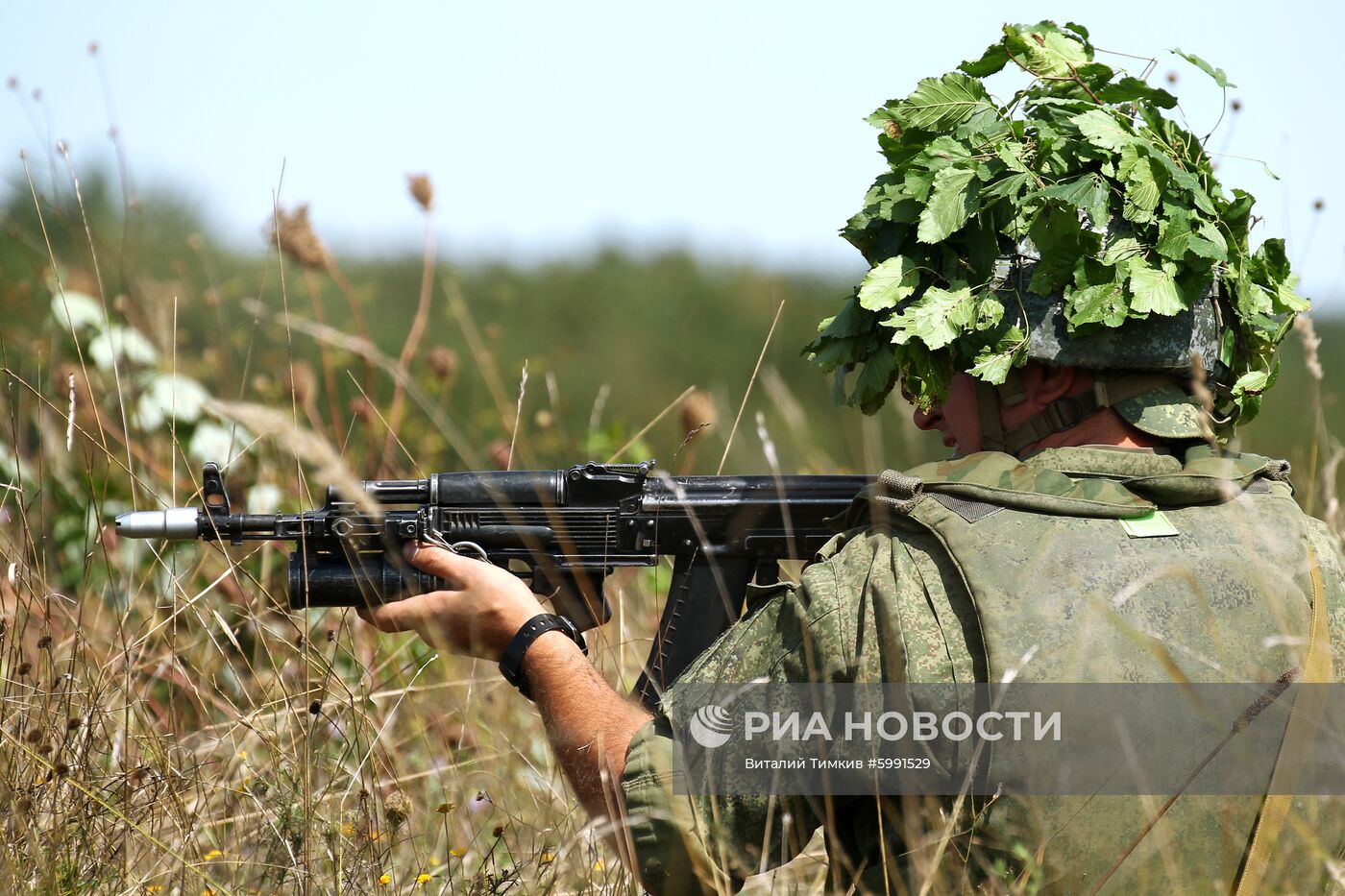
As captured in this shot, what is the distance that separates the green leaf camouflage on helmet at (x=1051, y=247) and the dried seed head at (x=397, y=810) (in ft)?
4.68

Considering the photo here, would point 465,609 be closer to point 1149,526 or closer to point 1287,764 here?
point 1149,526

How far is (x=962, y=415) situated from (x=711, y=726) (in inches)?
35.8

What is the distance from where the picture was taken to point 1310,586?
2371 millimetres

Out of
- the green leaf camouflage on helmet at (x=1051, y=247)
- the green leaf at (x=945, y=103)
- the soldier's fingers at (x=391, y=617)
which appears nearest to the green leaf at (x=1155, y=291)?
the green leaf camouflage on helmet at (x=1051, y=247)

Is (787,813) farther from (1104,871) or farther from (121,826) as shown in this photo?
(121,826)

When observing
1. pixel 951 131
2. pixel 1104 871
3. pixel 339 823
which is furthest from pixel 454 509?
pixel 1104 871

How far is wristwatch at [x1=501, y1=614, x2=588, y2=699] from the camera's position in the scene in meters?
2.77

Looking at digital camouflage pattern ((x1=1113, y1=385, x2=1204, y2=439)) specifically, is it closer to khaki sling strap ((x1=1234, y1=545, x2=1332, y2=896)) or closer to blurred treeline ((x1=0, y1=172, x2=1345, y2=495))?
khaki sling strap ((x1=1234, y1=545, x2=1332, y2=896))

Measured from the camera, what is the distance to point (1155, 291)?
2531 mm

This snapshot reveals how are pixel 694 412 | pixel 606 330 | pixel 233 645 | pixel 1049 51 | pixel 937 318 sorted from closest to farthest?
pixel 937 318 → pixel 1049 51 → pixel 233 645 → pixel 694 412 → pixel 606 330

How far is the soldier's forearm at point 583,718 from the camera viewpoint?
2457 millimetres

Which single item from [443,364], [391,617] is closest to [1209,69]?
[391,617]

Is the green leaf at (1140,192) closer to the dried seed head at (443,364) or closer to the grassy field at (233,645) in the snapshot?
the grassy field at (233,645)

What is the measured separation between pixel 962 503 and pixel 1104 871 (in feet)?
2.32
